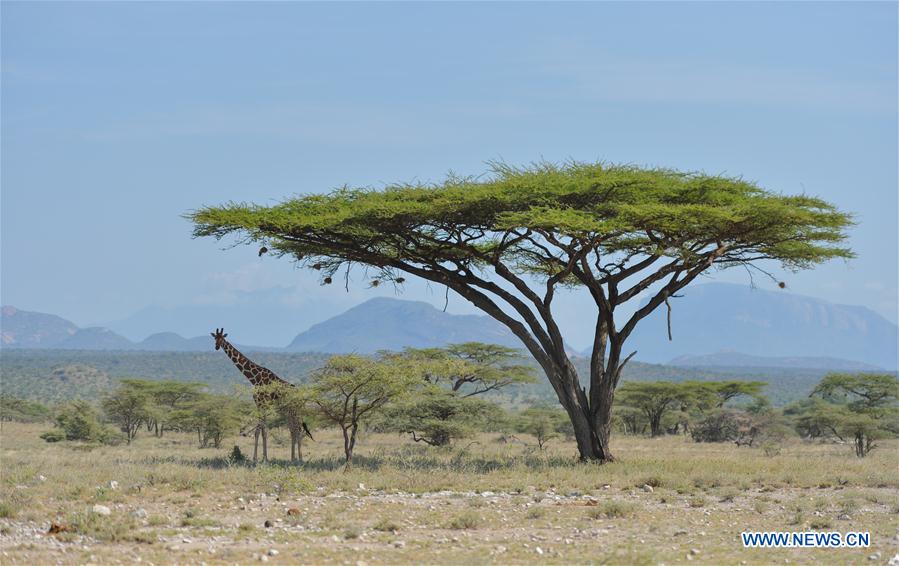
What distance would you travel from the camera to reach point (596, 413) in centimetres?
2075

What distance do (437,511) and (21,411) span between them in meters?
42.5

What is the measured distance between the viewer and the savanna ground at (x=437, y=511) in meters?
10.9

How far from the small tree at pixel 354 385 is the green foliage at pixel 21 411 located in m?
A: 34.7

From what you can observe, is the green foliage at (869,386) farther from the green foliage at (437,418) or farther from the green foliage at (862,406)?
the green foliage at (437,418)

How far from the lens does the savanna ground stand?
1088cm

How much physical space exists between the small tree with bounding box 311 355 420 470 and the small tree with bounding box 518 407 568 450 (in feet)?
59.4

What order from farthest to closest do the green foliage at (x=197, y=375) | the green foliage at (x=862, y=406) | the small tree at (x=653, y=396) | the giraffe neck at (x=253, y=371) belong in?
the green foliage at (x=197, y=375)
the small tree at (x=653, y=396)
the green foliage at (x=862, y=406)
the giraffe neck at (x=253, y=371)

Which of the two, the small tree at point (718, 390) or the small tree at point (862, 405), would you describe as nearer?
the small tree at point (862, 405)

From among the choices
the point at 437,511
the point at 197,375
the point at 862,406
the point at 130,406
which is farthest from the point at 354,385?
the point at 197,375

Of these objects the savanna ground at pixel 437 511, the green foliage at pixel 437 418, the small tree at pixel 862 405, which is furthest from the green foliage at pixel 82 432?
the small tree at pixel 862 405

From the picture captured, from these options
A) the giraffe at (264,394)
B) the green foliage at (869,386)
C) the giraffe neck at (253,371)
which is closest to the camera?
the giraffe at (264,394)

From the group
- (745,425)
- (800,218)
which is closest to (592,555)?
(800,218)

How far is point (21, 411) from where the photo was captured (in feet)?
165

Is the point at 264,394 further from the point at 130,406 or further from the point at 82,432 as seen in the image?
the point at 130,406
